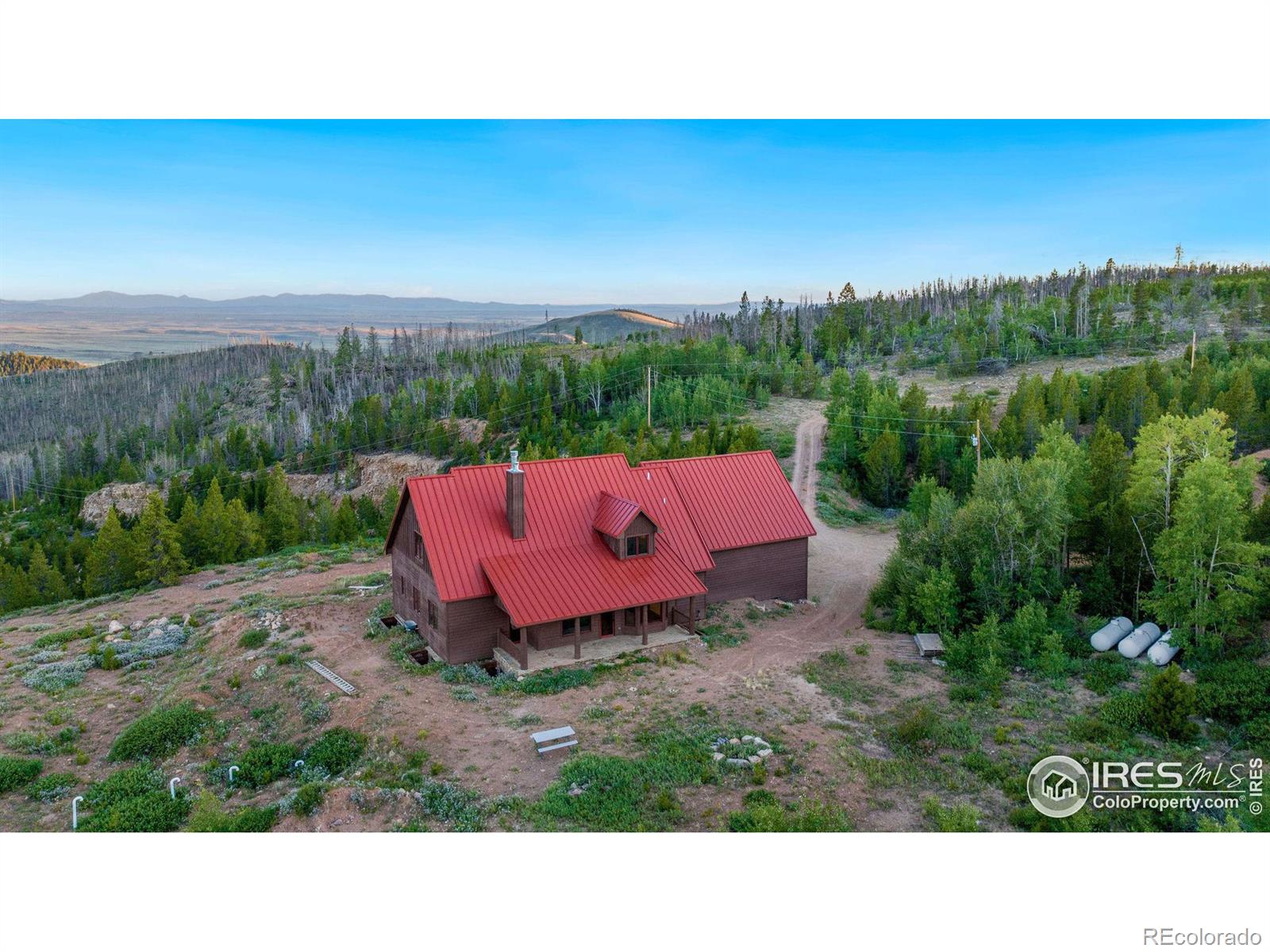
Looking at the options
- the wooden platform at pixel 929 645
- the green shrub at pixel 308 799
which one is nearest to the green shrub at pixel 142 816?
the green shrub at pixel 308 799

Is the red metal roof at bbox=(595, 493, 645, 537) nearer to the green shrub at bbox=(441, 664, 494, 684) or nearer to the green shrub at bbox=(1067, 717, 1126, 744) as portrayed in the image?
the green shrub at bbox=(441, 664, 494, 684)

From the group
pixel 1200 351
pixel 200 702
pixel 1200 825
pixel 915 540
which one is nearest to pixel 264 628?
pixel 200 702

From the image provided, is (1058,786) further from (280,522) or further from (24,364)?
(24,364)

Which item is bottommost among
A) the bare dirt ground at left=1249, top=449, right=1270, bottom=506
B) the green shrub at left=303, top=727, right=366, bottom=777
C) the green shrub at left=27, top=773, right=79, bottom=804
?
the green shrub at left=27, top=773, right=79, bottom=804

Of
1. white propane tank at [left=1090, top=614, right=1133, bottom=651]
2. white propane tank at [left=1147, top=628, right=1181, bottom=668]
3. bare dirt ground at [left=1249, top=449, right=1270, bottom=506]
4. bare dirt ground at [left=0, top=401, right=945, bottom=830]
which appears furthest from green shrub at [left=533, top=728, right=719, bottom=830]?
bare dirt ground at [left=1249, top=449, right=1270, bottom=506]

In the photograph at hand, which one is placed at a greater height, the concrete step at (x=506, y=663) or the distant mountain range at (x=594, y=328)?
the distant mountain range at (x=594, y=328)

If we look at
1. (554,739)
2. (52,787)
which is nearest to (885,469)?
(554,739)

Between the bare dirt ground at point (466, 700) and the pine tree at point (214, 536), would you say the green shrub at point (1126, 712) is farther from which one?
the pine tree at point (214, 536)
